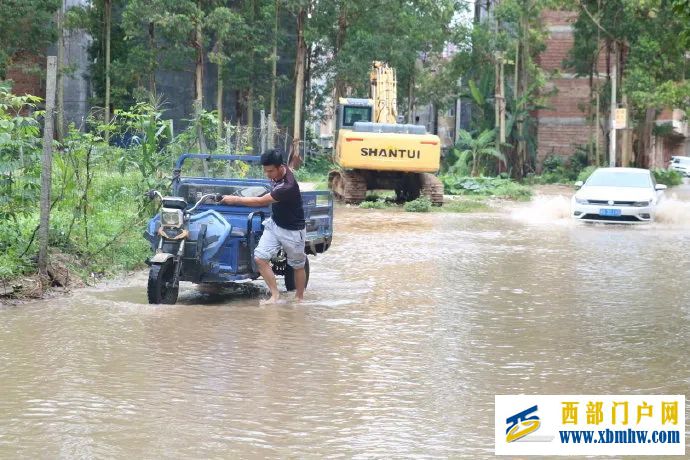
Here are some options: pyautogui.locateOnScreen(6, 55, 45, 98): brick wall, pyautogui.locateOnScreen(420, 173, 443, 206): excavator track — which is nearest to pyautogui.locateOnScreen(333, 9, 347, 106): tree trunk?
pyautogui.locateOnScreen(6, 55, 45, 98): brick wall

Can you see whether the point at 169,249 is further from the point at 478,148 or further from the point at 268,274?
the point at 478,148

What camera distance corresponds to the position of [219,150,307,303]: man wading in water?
11.8m

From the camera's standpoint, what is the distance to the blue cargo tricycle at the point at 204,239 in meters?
11.7

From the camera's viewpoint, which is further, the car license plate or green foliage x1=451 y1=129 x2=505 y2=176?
green foliage x1=451 y1=129 x2=505 y2=176

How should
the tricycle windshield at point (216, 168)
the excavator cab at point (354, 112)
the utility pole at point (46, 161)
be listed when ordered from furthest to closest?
the excavator cab at point (354, 112) → the tricycle windshield at point (216, 168) → the utility pole at point (46, 161)

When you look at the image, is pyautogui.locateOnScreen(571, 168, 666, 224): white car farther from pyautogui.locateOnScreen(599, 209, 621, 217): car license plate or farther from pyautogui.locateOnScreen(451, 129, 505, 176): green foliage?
pyautogui.locateOnScreen(451, 129, 505, 176): green foliage

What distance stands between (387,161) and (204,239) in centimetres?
1793

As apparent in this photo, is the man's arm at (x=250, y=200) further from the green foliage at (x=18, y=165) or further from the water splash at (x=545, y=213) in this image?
the water splash at (x=545, y=213)

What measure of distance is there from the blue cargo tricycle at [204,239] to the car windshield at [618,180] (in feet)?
46.0

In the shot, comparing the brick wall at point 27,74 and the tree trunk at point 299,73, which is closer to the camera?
the brick wall at point 27,74

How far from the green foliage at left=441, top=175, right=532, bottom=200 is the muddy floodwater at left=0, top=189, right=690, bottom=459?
778 inches

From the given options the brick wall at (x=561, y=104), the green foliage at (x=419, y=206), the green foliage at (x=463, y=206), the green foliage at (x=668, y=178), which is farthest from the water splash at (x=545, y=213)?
the brick wall at (x=561, y=104)

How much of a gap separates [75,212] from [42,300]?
253 centimetres

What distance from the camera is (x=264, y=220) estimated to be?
12.3m
